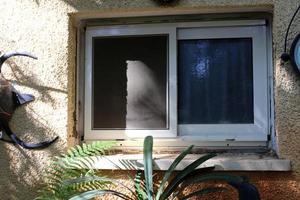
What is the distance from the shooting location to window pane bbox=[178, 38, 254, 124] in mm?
3246

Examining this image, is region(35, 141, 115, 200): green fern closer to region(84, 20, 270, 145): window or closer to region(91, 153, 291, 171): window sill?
region(91, 153, 291, 171): window sill

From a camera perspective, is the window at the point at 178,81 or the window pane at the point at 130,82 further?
the window pane at the point at 130,82

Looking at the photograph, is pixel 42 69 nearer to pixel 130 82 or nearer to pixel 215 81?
pixel 130 82

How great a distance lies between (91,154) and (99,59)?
753mm

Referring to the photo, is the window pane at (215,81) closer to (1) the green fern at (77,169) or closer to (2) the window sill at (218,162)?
(2) the window sill at (218,162)

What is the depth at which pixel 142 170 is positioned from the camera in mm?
3094

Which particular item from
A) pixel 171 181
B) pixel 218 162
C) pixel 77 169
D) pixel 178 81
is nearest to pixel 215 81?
pixel 178 81

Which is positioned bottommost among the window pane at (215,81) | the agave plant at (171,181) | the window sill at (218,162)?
the agave plant at (171,181)

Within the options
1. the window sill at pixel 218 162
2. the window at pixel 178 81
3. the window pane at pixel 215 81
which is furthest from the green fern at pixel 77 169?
the window pane at pixel 215 81

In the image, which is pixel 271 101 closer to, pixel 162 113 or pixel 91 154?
pixel 162 113

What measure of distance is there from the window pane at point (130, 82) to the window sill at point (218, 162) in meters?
0.29

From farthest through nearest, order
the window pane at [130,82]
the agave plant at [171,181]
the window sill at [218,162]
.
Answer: the window pane at [130,82]
the window sill at [218,162]
the agave plant at [171,181]

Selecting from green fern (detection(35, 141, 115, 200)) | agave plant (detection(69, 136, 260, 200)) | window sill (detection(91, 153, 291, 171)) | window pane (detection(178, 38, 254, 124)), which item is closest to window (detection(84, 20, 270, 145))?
window pane (detection(178, 38, 254, 124))

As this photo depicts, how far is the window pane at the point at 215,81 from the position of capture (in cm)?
325
